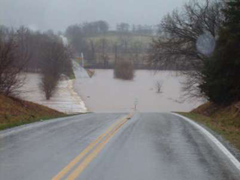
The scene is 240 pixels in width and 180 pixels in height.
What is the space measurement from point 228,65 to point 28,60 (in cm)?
1213

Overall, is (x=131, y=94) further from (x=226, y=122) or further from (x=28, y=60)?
(x=226, y=122)

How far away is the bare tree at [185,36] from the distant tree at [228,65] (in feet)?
36.9

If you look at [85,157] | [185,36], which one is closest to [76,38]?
[185,36]

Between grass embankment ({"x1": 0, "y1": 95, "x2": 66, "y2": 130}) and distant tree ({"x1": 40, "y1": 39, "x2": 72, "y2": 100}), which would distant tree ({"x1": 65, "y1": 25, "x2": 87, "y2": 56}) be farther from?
grass embankment ({"x1": 0, "y1": 95, "x2": 66, "y2": 130})

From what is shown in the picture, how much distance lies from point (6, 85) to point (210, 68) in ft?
40.5

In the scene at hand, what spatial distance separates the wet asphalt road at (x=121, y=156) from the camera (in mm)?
6594

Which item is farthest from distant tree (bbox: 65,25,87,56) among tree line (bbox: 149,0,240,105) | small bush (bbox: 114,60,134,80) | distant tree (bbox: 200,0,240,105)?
distant tree (bbox: 200,0,240,105)

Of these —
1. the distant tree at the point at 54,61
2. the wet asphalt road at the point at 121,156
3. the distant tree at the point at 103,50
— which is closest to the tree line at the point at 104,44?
the distant tree at the point at 103,50

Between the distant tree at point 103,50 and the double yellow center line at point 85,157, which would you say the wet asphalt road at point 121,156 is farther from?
the distant tree at point 103,50

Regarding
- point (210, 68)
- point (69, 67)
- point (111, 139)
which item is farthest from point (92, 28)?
point (111, 139)

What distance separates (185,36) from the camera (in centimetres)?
3712

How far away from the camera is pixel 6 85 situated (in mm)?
22078

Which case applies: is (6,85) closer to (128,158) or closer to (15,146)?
(15,146)

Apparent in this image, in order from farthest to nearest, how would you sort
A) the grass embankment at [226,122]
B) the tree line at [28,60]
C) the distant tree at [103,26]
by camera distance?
the distant tree at [103,26]
the tree line at [28,60]
the grass embankment at [226,122]
